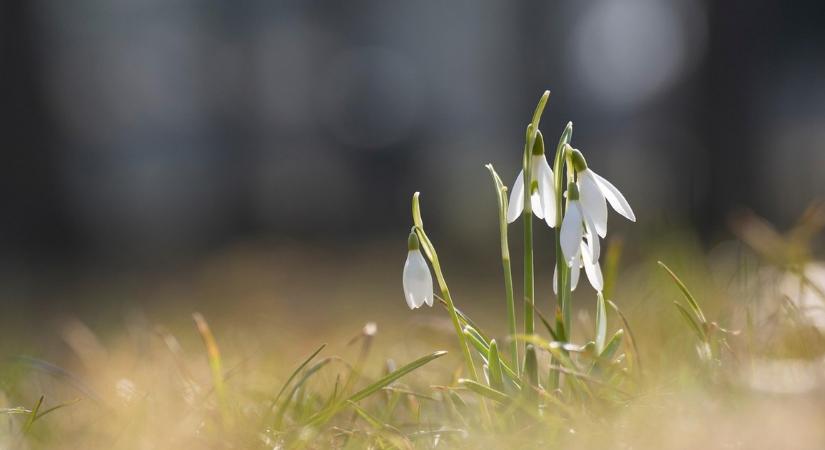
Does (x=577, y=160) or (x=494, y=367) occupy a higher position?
(x=577, y=160)

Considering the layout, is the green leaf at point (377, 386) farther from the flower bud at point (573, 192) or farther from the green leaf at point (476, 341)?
the flower bud at point (573, 192)

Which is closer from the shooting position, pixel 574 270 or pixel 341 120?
pixel 574 270

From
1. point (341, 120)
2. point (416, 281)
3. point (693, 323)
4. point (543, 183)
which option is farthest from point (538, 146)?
point (341, 120)

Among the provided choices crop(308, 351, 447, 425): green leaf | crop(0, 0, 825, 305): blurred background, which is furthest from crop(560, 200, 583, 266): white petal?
crop(0, 0, 825, 305): blurred background

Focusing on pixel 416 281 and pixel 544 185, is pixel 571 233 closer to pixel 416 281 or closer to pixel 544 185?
pixel 544 185

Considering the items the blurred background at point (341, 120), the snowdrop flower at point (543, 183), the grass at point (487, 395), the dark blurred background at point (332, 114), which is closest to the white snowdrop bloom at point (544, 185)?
the snowdrop flower at point (543, 183)

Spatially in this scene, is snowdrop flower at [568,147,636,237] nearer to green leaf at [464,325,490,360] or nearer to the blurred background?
green leaf at [464,325,490,360]

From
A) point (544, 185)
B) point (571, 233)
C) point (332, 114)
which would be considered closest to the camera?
point (571, 233)
